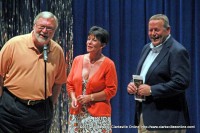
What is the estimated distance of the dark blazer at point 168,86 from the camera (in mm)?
3191

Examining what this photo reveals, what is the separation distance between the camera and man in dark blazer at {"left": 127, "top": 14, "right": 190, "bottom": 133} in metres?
3.20

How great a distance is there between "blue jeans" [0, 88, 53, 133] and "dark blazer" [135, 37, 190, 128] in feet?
2.82

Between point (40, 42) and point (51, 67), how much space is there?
8.9 inches

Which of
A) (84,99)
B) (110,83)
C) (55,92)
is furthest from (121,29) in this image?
(55,92)

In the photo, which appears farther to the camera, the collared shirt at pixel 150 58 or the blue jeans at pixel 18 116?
the collared shirt at pixel 150 58

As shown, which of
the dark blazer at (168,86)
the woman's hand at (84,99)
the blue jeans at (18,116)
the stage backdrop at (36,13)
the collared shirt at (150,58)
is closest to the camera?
the blue jeans at (18,116)

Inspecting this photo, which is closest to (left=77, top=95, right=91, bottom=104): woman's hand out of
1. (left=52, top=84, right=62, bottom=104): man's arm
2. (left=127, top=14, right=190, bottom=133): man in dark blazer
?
(left=52, top=84, right=62, bottom=104): man's arm

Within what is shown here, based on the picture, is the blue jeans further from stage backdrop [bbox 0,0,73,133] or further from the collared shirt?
stage backdrop [bbox 0,0,73,133]

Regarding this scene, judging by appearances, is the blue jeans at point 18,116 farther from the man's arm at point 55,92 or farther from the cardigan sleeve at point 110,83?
the cardigan sleeve at point 110,83

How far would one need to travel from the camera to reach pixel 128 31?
5734 mm

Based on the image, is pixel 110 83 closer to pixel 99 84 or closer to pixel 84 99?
pixel 99 84

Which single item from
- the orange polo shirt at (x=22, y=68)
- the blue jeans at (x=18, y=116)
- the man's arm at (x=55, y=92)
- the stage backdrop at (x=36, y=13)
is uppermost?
the stage backdrop at (x=36, y=13)

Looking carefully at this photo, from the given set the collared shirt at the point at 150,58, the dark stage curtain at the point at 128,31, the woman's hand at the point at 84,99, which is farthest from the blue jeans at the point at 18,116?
the dark stage curtain at the point at 128,31

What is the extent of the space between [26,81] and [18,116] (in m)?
0.26
